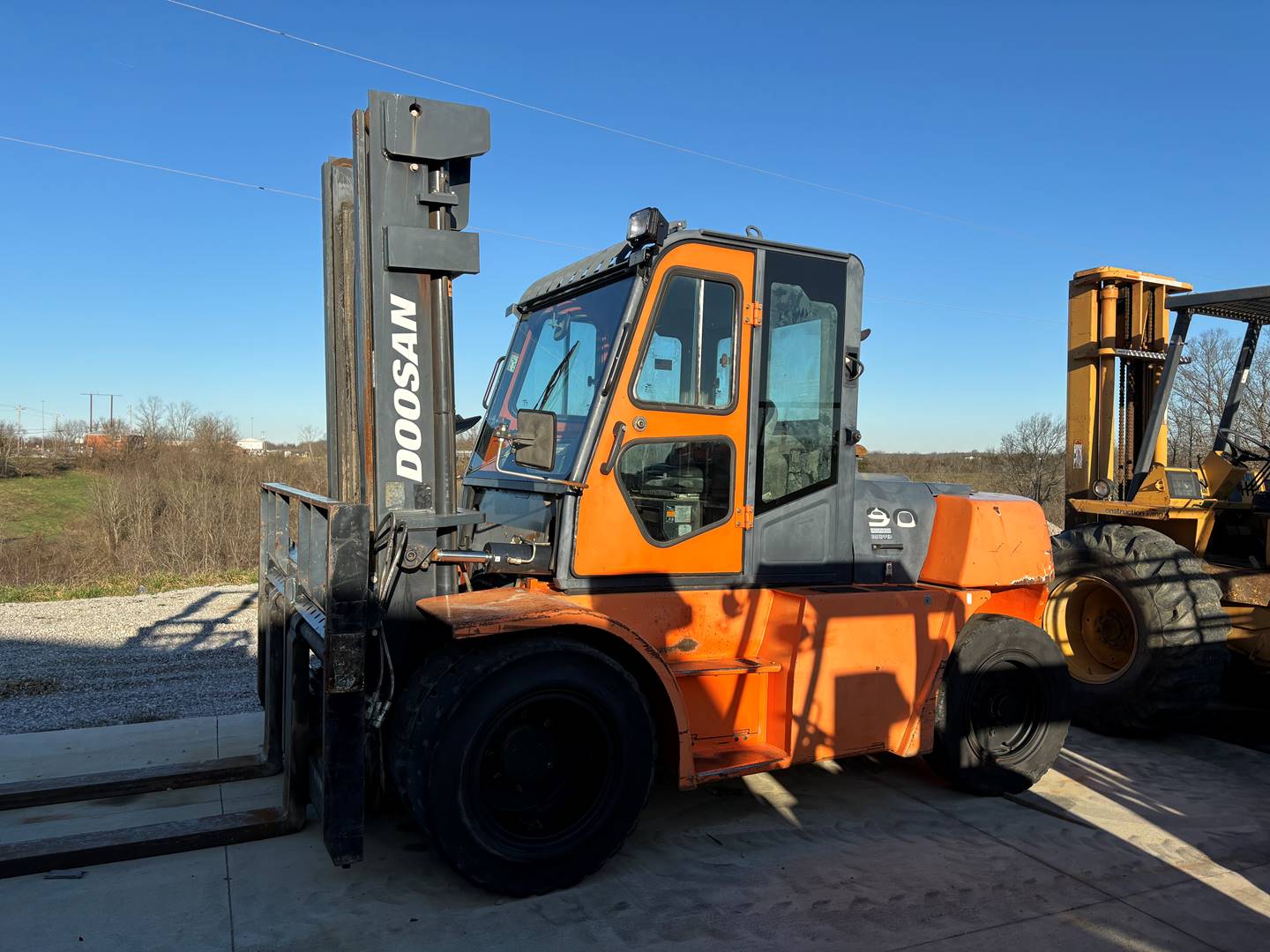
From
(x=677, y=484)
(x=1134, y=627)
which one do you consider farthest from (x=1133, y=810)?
(x=677, y=484)

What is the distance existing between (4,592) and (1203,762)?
14161 millimetres

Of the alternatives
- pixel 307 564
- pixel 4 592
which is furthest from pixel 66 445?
pixel 307 564

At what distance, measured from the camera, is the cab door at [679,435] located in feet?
13.1

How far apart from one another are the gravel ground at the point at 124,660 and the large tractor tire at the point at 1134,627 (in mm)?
6167

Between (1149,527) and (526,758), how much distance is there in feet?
18.9

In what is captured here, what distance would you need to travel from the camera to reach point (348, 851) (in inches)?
135

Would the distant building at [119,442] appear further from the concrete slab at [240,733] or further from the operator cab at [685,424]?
the operator cab at [685,424]

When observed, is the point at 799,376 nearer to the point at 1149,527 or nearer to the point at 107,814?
the point at 107,814

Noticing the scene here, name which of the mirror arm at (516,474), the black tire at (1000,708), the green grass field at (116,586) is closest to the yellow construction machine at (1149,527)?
the black tire at (1000,708)

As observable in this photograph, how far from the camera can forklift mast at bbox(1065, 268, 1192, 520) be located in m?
7.54

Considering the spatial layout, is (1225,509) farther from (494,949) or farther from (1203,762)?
(494,949)

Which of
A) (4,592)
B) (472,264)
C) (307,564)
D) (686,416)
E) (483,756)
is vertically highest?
(472,264)

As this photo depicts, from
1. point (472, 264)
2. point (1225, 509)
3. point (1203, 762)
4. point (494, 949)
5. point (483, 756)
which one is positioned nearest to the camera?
point (494, 949)

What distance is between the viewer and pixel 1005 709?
5168mm
